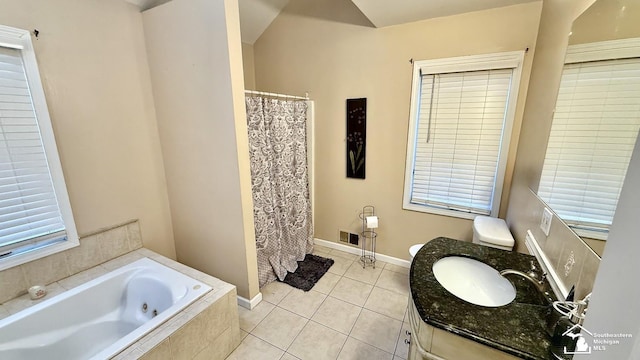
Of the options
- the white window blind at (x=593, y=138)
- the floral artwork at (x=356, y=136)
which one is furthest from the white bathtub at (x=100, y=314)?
the white window blind at (x=593, y=138)

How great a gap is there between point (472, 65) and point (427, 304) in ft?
6.52

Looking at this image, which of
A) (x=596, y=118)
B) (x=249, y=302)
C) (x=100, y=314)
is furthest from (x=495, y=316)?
(x=100, y=314)

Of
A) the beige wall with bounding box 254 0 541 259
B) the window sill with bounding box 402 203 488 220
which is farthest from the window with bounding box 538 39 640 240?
the window sill with bounding box 402 203 488 220

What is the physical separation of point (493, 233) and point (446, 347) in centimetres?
131

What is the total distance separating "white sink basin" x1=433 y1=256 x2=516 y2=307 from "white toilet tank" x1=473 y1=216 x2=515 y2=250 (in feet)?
2.08

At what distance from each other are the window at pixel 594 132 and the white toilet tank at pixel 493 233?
672 millimetres

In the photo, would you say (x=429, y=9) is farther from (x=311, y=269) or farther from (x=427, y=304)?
(x=311, y=269)

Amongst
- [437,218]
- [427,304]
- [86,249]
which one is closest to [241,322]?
[86,249]

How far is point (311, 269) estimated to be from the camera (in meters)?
2.68

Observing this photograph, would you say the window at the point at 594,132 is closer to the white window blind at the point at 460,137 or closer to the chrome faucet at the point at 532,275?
the chrome faucet at the point at 532,275

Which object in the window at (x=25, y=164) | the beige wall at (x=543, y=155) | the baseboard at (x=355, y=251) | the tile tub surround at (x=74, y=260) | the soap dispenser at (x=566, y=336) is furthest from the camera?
the baseboard at (x=355, y=251)

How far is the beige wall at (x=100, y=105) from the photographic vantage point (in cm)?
162

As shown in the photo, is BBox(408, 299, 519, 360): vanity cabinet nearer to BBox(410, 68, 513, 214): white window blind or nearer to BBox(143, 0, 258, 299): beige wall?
BBox(143, 0, 258, 299): beige wall

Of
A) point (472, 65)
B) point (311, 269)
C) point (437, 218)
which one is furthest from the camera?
point (311, 269)
